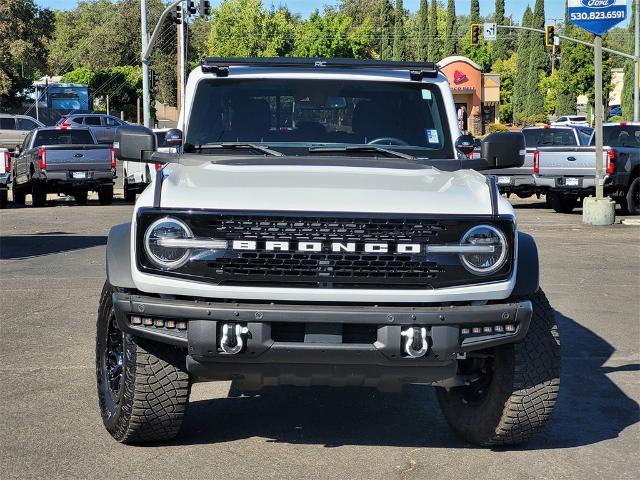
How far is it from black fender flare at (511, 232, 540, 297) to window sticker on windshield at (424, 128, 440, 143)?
1.42m

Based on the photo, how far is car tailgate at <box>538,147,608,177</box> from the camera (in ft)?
75.0

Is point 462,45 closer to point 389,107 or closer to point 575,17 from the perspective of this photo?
point 575,17

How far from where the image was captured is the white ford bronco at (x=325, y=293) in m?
5.16

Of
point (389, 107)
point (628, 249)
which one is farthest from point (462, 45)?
point (389, 107)

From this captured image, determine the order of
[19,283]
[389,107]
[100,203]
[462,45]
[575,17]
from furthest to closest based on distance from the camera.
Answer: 1. [462,45]
2. [100,203]
3. [575,17]
4. [19,283]
5. [389,107]

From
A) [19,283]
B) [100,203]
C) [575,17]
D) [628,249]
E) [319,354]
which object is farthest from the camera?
[100,203]

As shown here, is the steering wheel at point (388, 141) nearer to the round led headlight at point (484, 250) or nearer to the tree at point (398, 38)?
the round led headlight at point (484, 250)

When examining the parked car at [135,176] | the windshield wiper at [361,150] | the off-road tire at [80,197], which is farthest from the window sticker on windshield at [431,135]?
the off-road tire at [80,197]

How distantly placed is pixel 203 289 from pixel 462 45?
115 m

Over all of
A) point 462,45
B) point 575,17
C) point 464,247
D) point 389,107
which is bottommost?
point 464,247

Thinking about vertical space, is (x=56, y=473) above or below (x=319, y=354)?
below

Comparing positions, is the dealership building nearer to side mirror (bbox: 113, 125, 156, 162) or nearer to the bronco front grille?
side mirror (bbox: 113, 125, 156, 162)

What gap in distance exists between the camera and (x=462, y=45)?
118m

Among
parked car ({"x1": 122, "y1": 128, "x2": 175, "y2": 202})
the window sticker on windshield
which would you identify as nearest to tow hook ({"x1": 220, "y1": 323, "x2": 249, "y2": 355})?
the window sticker on windshield
